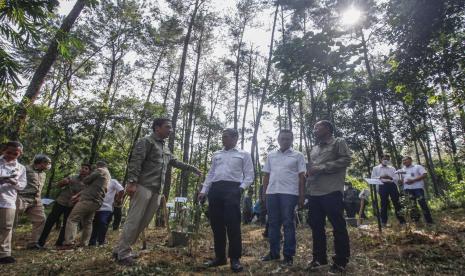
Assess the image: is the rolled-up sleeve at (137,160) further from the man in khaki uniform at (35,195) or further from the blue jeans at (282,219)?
the man in khaki uniform at (35,195)

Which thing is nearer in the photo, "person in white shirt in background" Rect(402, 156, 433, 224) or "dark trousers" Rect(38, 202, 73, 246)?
"dark trousers" Rect(38, 202, 73, 246)

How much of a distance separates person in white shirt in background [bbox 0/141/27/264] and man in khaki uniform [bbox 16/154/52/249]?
39.1 inches

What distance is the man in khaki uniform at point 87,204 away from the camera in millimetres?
6039

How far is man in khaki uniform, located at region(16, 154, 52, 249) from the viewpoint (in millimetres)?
5531

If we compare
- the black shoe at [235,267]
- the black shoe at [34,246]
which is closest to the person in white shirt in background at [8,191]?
the black shoe at [34,246]

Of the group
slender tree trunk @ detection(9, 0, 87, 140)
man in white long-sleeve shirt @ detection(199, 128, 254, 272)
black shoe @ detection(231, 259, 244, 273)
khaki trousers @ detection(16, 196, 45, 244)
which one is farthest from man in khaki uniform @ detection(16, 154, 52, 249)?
black shoe @ detection(231, 259, 244, 273)

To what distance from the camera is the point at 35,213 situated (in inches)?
227

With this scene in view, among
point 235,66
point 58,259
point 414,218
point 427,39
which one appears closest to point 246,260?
point 58,259

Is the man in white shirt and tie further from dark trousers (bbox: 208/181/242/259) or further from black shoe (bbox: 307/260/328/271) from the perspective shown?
dark trousers (bbox: 208/181/242/259)

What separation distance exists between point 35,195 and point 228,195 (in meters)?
3.93

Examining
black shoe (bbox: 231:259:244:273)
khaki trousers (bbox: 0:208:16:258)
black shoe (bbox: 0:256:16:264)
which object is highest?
khaki trousers (bbox: 0:208:16:258)

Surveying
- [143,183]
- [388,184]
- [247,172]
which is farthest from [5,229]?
[388,184]

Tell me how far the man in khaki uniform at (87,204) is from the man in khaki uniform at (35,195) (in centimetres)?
53

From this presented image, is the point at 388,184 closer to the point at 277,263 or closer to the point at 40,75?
the point at 277,263
